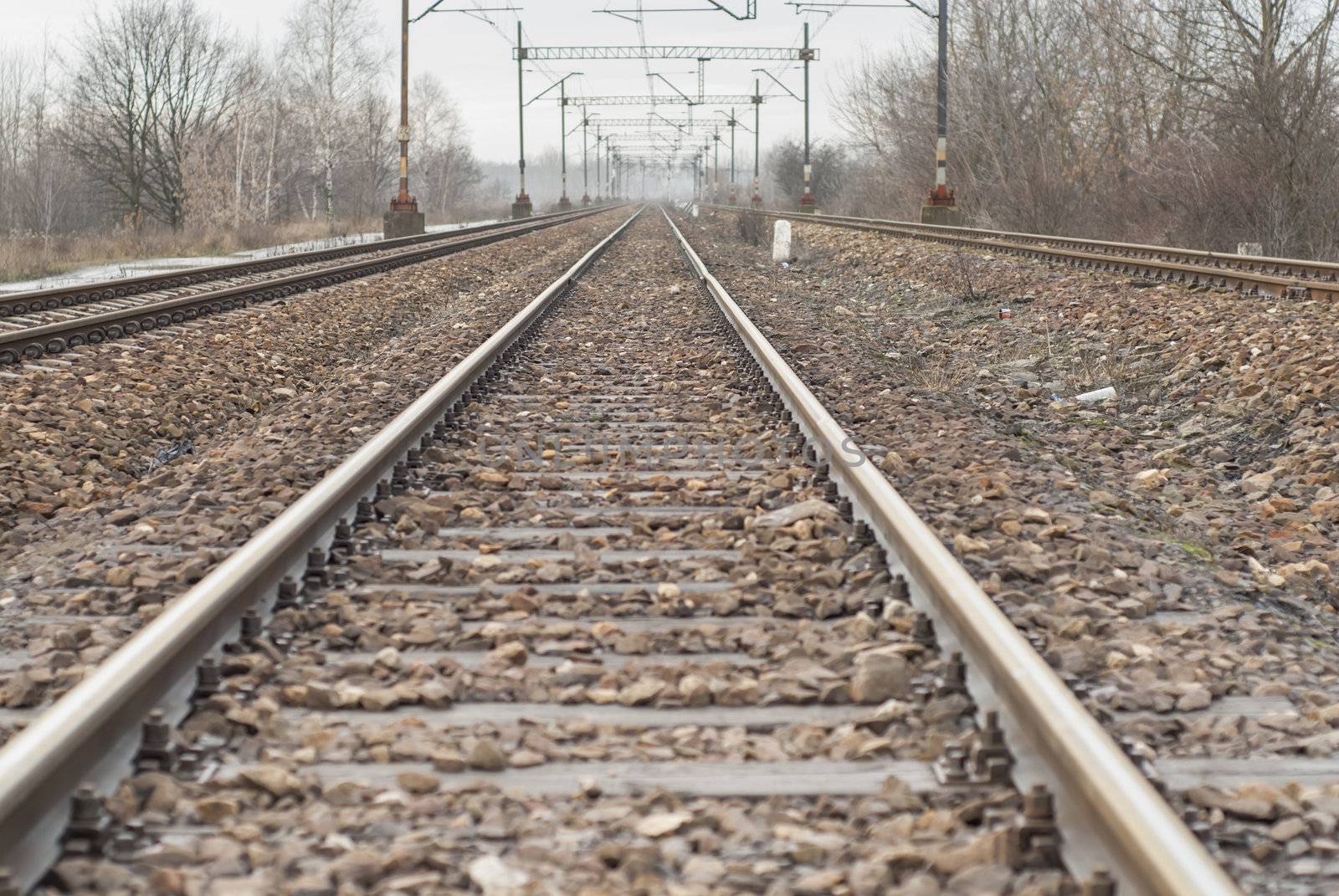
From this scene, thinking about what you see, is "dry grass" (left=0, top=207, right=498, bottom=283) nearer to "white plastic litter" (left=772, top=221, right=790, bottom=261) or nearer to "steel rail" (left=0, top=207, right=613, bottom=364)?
"steel rail" (left=0, top=207, right=613, bottom=364)

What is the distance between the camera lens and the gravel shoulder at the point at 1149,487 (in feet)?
10.5

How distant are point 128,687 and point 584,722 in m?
1.03

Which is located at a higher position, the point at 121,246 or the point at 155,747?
the point at 121,246

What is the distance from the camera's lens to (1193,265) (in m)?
13.4

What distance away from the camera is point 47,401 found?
7.57 metres

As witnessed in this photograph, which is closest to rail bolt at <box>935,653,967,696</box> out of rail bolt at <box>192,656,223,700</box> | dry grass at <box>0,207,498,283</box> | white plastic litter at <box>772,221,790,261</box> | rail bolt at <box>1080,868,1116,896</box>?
rail bolt at <box>1080,868,1116,896</box>

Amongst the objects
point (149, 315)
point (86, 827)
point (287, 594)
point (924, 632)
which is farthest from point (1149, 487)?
point (149, 315)

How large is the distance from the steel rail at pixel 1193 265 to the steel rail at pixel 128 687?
9006 mm

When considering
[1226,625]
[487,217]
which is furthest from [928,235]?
[487,217]

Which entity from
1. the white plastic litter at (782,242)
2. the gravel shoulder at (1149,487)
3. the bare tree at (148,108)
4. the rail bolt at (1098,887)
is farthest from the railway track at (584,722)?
the bare tree at (148,108)

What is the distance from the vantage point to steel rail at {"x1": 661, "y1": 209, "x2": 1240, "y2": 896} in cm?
208

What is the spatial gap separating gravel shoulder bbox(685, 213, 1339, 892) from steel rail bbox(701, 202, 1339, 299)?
14.2 inches

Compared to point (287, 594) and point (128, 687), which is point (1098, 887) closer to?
point (128, 687)

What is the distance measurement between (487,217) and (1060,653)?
64649mm
